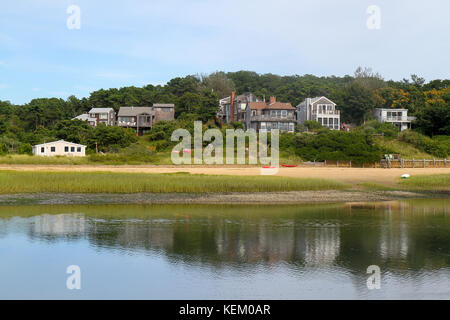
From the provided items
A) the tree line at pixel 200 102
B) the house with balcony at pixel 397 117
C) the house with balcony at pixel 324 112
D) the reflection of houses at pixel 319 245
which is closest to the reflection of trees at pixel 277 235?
the reflection of houses at pixel 319 245

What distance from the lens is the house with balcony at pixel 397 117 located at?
275 ft

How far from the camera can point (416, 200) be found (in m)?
35.2

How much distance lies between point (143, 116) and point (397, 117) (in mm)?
45320

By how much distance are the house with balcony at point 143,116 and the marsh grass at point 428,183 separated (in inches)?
2135

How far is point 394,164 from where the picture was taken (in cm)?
6141

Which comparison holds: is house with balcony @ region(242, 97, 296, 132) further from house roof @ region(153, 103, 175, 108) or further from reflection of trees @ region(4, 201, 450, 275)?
reflection of trees @ region(4, 201, 450, 275)

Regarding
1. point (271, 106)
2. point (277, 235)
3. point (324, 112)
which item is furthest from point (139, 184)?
point (324, 112)

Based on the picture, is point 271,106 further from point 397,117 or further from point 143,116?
point 143,116

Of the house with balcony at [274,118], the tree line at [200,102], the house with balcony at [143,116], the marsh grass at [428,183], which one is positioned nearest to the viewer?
the marsh grass at [428,183]

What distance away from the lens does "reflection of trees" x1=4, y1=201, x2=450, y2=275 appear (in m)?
18.4

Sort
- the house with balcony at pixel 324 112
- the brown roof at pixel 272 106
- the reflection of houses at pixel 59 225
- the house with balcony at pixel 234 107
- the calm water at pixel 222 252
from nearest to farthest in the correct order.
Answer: the calm water at pixel 222 252 < the reflection of houses at pixel 59 225 < the brown roof at pixel 272 106 < the house with balcony at pixel 324 112 < the house with balcony at pixel 234 107

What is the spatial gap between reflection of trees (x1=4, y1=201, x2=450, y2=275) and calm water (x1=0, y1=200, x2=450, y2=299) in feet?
0.16

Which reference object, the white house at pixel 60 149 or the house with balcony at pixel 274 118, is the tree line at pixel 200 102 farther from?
the house with balcony at pixel 274 118

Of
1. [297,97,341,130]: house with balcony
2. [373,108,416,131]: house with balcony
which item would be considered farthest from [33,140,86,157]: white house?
[373,108,416,131]: house with balcony
